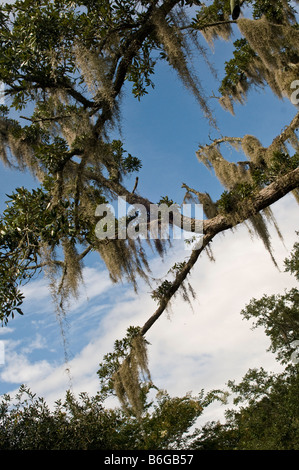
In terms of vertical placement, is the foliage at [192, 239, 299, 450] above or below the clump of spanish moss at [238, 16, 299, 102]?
below

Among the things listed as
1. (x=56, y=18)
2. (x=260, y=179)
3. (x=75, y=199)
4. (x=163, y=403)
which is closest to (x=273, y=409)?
(x=163, y=403)

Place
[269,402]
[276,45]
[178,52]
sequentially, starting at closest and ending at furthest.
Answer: [178,52] → [276,45] → [269,402]

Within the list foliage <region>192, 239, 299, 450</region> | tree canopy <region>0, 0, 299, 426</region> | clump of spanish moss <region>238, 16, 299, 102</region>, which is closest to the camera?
tree canopy <region>0, 0, 299, 426</region>

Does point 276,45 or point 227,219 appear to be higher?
point 276,45

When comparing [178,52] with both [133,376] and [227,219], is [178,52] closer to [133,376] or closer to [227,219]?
[227,219]

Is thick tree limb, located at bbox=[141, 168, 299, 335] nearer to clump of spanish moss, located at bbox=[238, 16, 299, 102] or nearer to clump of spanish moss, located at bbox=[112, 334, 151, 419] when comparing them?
clump of spanish moss, located at bbox=[112, 334, 151, 419]

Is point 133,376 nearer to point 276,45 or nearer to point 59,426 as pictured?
point 59,426

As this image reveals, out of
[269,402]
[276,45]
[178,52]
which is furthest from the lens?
[269,402]

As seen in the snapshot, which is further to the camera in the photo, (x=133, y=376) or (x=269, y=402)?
(x=269, y=402)

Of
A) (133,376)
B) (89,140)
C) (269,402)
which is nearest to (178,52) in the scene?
(89,140)

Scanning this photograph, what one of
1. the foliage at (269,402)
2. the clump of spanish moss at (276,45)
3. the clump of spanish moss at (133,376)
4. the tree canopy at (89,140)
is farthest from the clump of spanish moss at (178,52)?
the foliage at (269,402)

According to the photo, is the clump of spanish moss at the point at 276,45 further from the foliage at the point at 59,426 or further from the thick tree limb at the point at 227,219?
the foliage at the point at 59,426

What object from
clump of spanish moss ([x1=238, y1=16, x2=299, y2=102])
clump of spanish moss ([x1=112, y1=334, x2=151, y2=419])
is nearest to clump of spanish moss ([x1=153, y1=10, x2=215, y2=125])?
clump of spanish moss ([x1=238, y1=16, x2=299, y2=102])

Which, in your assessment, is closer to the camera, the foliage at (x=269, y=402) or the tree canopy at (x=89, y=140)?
the tree canopy at (x=89, y=140)
